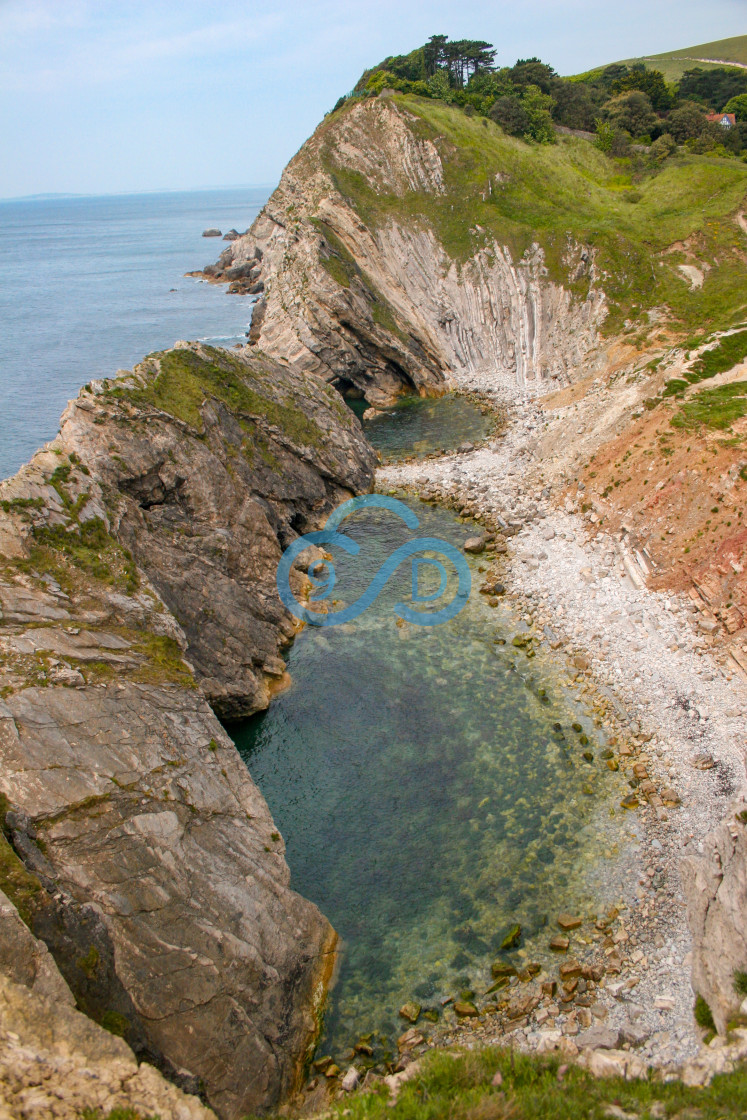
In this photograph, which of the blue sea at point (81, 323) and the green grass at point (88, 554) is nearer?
the green grass at point (88, 554)

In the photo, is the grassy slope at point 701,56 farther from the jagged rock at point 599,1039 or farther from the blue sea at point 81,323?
the jagged rock at point 599,1039

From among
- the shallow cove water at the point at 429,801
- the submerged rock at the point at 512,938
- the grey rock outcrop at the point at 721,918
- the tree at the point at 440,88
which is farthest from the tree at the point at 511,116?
the submerged rock at the point at 512,938

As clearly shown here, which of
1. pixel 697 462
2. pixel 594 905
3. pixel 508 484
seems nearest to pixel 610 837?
pixel 594 905

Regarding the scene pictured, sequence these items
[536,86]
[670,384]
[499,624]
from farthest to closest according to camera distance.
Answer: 1. [536,86]
2. [670,384]
3. [499,624]

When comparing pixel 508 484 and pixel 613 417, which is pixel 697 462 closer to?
pixel 613 417

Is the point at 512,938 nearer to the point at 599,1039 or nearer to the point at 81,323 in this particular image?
the point at 599,1039

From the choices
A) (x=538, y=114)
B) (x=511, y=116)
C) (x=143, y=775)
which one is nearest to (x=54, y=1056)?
(x=143, y=775)
